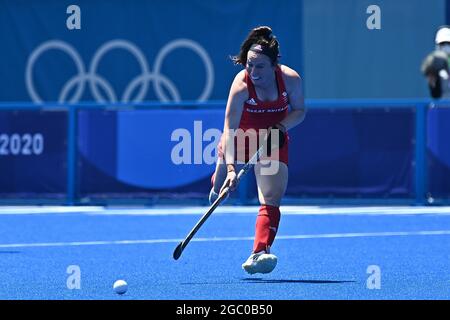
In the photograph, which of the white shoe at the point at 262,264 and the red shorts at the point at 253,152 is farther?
the red shorts at the point at 253,152

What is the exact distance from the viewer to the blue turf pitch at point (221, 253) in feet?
30.7

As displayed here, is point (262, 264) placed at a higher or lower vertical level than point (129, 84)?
lower

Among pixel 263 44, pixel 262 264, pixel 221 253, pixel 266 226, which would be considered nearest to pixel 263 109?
pixel 263 44

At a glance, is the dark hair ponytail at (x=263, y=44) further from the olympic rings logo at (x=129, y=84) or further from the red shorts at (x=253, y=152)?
the olympic rings logo at (x=129, y=84)

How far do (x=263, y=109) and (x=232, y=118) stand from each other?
30 cm

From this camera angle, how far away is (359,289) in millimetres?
9297

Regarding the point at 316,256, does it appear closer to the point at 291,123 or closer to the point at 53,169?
the point at 291,123

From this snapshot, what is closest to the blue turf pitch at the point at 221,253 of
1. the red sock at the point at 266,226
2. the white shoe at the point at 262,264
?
the white shoe at the point at 262,264

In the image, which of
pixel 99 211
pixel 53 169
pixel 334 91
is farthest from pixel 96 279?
pixel 334 91

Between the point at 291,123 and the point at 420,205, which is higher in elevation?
the point at 291,123

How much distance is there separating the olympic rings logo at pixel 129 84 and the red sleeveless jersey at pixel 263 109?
1419 cm

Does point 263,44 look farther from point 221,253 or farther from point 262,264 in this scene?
point 221,253

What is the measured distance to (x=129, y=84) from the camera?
24.9m
